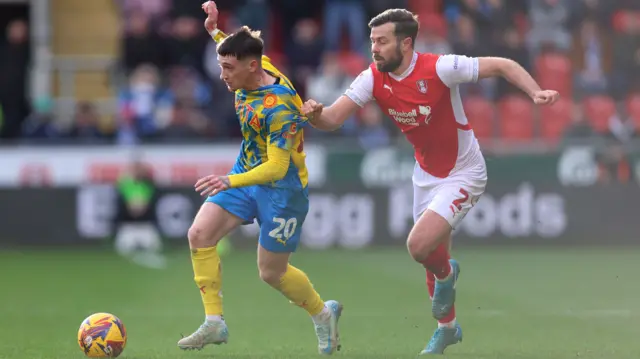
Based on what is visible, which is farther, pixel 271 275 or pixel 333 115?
pixel 333 115

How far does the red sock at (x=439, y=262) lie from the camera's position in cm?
903

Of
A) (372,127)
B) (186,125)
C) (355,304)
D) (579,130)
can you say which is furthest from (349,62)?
(355,304)

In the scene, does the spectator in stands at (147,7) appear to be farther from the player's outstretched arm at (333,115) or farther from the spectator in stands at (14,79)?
the player's outstretched arm at (333,115)

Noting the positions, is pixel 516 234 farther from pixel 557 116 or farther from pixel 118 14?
pixel 118 14

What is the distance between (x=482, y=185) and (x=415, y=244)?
0.86 m

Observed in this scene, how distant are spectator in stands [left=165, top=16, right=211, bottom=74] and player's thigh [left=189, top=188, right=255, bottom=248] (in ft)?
42.5

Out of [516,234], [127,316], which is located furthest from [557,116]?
[127,316]

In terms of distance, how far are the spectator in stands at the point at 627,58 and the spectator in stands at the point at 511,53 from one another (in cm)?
170

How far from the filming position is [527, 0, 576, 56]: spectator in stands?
22344mm

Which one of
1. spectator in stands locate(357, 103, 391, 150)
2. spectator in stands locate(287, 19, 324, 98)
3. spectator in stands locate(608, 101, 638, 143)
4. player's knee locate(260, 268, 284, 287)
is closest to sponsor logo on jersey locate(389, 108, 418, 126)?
player's knee locate(260, 268, 284, 287)

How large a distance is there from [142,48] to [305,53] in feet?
9.49

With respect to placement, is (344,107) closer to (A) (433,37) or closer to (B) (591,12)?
(A) (433,37)

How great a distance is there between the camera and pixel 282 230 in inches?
342

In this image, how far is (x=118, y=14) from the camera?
23.9 metres
